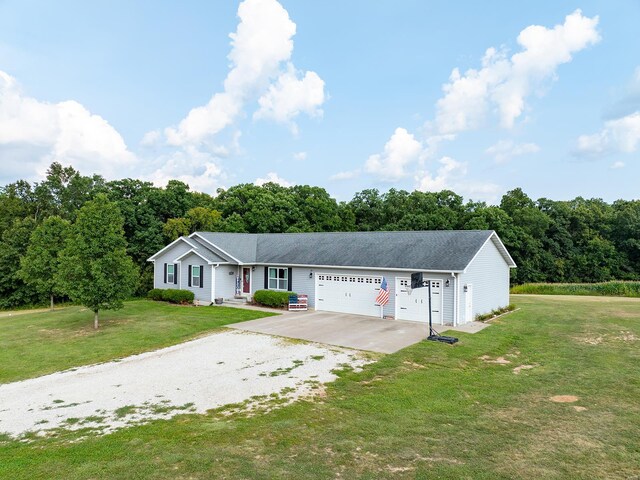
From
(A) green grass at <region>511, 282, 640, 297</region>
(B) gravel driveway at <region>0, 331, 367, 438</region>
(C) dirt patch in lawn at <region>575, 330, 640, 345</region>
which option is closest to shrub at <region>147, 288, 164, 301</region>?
(B) gravel driveway at <region>0, 331, 367, 438</region>

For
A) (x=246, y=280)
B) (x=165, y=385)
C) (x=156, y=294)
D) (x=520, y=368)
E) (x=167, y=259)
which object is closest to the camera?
(x=165, y=385)

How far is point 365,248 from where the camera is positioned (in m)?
20.5

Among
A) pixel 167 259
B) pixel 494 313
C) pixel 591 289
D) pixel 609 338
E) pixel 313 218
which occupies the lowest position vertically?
pixel 609 338

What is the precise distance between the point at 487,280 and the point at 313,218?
27.6 m

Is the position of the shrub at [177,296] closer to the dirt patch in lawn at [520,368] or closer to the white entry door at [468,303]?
the white entry door at [468,303]

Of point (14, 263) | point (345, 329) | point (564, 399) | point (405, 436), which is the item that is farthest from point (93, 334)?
point (14, 263)

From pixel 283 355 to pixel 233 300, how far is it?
12.0 metres

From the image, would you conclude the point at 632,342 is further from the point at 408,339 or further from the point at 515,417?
the point at 515,417

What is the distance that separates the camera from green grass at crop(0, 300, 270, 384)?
1169cm

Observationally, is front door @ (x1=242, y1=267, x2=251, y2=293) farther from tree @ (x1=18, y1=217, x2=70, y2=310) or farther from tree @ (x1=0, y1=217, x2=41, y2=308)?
tree @ (x1=0, y1=217, x2=41, y2=308)

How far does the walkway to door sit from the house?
4.16 ft

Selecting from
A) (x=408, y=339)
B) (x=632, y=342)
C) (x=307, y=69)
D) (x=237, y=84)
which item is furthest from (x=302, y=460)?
(x=307, y=69)

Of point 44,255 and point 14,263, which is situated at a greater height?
point 44,255

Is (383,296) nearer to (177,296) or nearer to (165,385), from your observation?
(165,385)
